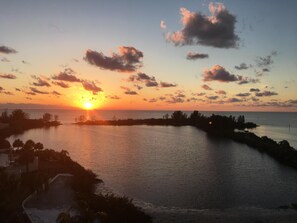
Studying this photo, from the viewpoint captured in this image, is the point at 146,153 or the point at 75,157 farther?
the point at 146,153

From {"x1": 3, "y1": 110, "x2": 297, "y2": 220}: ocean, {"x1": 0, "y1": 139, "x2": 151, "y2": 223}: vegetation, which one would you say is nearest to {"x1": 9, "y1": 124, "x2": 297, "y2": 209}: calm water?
{"x1": 3, "y1": 110, "x2": 297, "y2": 220}: ocean

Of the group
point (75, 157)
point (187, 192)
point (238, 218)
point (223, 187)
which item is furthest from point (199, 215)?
point (75, 157)

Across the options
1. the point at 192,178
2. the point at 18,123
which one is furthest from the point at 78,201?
the point at 18,123

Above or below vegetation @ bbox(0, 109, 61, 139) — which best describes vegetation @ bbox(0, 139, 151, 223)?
below

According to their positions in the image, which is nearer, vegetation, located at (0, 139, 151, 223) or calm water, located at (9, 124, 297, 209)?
vegetation, located at (0, 139, 151, 223)

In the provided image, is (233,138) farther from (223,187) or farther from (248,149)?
(223,187)

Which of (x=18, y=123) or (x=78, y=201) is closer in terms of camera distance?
(x=78, y=201)

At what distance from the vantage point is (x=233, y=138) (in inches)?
4872

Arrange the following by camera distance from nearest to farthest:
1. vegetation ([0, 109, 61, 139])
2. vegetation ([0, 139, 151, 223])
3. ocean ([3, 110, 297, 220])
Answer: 1. vegetation ([0, 139, 151, 223])
2. ocean ([3, 110, 297, 220])
3. vegetation ([0, 109, 61, 139])

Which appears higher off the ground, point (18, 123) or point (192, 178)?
point (18, 123)

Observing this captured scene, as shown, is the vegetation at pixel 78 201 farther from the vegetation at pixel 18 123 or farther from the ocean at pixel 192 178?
the vegetation at pixel 18 123

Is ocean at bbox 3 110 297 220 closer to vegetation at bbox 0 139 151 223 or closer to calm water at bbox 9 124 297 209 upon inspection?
calm water at bbox 9 124 297 209

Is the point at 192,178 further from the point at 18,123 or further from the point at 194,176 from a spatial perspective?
the point at 18,123

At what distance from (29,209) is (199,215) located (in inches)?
787
